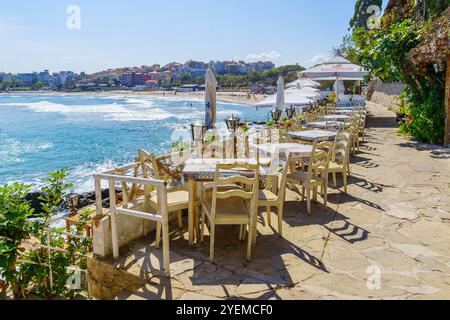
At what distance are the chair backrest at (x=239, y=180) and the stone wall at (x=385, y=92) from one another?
19186mm

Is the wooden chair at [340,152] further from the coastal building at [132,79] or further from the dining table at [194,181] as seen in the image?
the coastal building at [132,79]

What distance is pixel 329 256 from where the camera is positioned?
3566mm

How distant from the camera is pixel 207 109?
8.19m

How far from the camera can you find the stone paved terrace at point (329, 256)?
2.95 metres

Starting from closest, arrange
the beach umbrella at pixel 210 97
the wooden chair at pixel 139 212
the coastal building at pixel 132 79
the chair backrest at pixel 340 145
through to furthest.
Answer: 1. the wooden chair at pixel 139 212
2. the chair backrest at pixel 340 145
3. the beach umbrella at pixel 210 97
4. the coastal building at pixel 132 79

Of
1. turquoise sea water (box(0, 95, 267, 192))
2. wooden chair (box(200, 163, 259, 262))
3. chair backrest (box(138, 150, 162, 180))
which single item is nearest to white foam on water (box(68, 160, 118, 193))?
turquoise sea water (box(0, 95, 267, 192))

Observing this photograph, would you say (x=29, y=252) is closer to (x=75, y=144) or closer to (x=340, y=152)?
(x=340, y=152)

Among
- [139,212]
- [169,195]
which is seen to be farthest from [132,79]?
[139,212]

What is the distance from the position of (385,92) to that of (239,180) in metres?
27.1

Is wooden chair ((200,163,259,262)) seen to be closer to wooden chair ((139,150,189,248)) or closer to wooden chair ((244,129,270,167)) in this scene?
wooden chair ((139,150,189,248))

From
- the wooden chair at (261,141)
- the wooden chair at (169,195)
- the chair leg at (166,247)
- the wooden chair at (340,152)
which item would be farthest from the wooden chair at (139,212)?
the wooden chair at (340,152)

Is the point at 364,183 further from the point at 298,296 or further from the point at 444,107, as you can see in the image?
the point at 444,107
